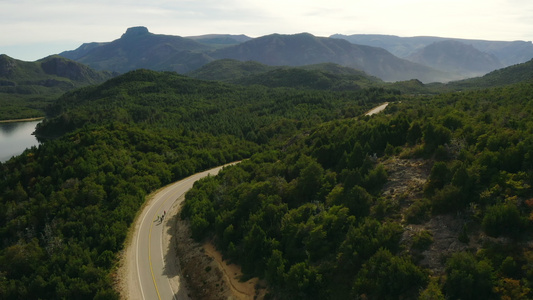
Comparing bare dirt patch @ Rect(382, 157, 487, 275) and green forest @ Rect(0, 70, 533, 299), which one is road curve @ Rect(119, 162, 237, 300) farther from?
bare dirt patch @ Rect(382, 157, 487, 275)

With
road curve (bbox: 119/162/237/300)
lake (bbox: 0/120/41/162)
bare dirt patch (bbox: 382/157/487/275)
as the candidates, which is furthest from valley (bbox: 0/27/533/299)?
lake (bbox: 0/120/41/162)

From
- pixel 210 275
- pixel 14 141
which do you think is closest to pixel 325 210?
pixel 210 275

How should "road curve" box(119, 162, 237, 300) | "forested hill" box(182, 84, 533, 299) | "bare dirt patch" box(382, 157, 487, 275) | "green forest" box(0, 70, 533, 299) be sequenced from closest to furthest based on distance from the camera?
"forested hill" box(182, 84, 533, 299)
"green forest" box(0, 70, 533, 299)
"bare dirt patch" box(382, 157, 487, 275)
"road curve" box(119, 162, 237, 300)

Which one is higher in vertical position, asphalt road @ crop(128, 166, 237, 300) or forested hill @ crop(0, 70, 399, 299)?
forested hill @ crop(0, 70, 399, 299)

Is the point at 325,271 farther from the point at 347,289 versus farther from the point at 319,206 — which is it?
the point at 319,206

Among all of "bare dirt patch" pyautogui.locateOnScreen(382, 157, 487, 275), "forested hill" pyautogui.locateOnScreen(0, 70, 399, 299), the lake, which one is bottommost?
the lake

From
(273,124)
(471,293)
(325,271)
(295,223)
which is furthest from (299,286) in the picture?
(273,124)

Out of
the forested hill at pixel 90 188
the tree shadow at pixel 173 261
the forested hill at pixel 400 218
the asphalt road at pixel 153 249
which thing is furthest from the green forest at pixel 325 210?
the tree shadow at pixel 173 261
